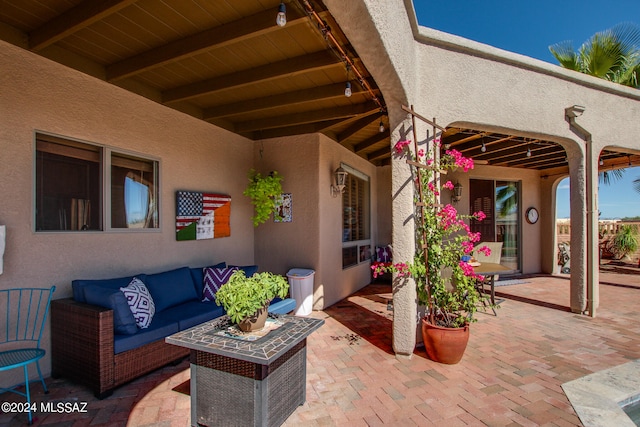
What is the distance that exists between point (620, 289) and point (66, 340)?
9046mm

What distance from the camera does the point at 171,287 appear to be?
3.59 m

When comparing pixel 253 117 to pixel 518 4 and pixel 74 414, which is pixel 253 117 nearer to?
pixel 74 414

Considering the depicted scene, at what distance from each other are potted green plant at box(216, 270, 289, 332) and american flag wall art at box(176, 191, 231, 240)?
230 centimetres

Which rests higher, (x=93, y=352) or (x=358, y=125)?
(x=358, y=125)

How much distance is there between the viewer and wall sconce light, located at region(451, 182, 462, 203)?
7150 mm

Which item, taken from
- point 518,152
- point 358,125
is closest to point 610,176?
point 518,152

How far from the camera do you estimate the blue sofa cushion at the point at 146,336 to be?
2.60 m

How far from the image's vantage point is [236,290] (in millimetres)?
2115

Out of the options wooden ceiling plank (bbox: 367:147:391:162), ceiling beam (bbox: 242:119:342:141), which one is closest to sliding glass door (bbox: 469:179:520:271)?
wooden ceiling plank (bbox: 367:147:391:162)

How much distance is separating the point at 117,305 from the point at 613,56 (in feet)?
34.6

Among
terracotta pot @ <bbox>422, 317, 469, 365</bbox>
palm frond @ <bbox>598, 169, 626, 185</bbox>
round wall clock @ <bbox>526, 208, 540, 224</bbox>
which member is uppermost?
palm frond @ <bbox>598, 169, 626, 185</bbox>

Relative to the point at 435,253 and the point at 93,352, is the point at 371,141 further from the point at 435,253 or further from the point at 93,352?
the point at 93,352

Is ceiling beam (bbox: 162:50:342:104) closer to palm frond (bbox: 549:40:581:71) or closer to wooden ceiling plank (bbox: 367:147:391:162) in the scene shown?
wooden ceiling plank (bbox: 367:147:391:162)

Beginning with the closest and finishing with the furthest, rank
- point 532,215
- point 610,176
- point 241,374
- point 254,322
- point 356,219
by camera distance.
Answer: point 241,374, point 254,322, point 356,219, point 532,215, point 610,176
